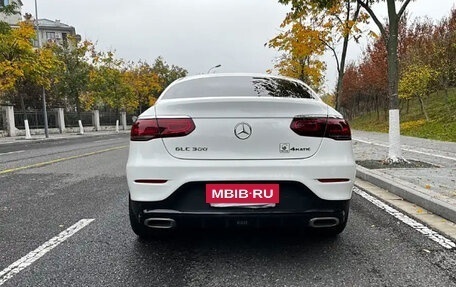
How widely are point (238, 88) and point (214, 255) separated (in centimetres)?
149

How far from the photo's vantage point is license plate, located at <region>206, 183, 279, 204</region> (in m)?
2.99

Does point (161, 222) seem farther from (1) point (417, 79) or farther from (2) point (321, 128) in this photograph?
(1) point (417, 79)

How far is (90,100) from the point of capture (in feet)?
130

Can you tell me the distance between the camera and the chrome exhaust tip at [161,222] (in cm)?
306

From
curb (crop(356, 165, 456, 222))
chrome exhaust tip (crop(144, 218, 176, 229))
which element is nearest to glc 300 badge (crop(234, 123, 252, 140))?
chrome exhaust tip (crop(144, 218, 176, 229))

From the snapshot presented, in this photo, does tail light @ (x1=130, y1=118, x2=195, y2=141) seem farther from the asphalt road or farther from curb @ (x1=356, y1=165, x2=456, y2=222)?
curb @ (x1=356, y1=165, x2=456, y2=222)

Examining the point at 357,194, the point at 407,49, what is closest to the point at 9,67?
the point at 357,194

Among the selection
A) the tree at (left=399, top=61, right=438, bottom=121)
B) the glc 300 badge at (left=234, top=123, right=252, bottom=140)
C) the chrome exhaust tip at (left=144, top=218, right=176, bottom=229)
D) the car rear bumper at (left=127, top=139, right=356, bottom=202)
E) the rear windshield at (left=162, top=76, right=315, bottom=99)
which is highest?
the tree at (left=399, top=61, right=438, bottom=121)

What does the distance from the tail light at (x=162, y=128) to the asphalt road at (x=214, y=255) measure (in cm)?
102

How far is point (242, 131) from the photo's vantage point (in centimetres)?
302

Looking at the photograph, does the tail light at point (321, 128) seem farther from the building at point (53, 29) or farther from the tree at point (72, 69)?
the building at point (53, 29)

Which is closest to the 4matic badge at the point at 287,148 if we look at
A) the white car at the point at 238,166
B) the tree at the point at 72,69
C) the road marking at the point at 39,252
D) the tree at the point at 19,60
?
the white car at the point at 238,166

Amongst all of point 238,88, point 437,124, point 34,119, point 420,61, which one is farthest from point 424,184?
point 34,119

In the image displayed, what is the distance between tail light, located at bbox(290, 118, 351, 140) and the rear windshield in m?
0.38
